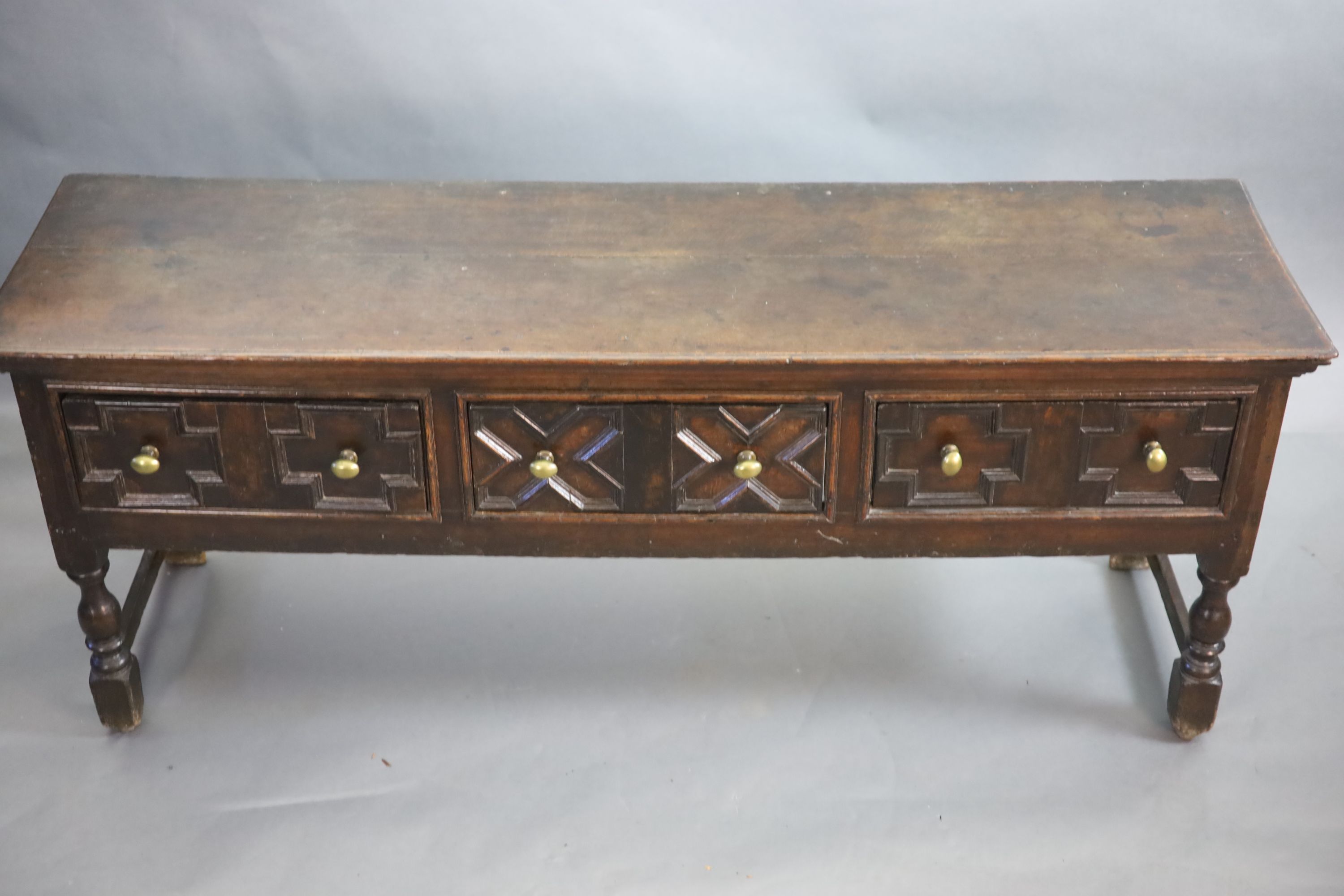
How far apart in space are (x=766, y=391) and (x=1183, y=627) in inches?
40.1

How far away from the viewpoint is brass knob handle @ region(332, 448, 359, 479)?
2826mm

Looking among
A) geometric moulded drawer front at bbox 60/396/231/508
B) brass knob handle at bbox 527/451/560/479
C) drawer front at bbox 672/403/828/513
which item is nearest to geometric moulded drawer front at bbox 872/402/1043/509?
drawer front at bbox 672/403/828/513

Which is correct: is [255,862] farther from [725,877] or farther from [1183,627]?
[1183,627]

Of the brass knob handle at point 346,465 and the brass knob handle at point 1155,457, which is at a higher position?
the brass knob handle at point 1155,457

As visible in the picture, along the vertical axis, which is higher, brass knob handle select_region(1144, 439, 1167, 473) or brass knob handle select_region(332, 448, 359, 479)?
brass knob handle select_region(1144, 439, 1167, 473)

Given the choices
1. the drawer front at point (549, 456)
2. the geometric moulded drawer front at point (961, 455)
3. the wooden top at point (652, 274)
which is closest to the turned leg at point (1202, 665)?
the geometric moulded drawer front at point (961, 455)

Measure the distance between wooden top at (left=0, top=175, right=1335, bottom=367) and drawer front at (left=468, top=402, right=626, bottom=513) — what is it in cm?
12

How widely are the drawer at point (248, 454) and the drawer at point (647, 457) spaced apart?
0.44ft

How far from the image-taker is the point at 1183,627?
3.21 m

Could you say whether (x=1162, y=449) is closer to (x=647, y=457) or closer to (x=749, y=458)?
(x=749, y=458)

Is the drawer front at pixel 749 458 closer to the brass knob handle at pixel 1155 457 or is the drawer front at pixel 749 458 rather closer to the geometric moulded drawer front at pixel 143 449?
the brass knob handle at pixel 1155 457

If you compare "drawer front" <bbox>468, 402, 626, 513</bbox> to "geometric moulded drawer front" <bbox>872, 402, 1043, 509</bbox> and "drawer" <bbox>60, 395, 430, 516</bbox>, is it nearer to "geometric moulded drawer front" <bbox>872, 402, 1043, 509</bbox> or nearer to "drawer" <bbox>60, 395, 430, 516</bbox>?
Answer: "drawer" <bbox>60, 395, 430, 516</bbox>

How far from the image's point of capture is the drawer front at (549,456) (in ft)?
9.19

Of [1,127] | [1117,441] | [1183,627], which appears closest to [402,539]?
[1117,441]
